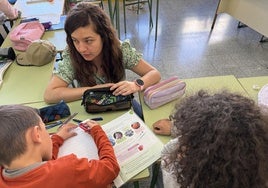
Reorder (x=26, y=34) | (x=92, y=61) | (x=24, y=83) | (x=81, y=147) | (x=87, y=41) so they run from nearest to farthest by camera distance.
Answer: (x=81, y=147), (x=87, y=41), (x=92, y=61), (x=24, y=83), (x=26, y=34)

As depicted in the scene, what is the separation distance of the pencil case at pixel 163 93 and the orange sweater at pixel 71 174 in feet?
1.25

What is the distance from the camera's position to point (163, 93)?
1.24 m

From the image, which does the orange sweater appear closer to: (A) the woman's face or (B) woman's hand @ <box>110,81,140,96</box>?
(B) woman's hand @ <box>110,81,140,96</box>

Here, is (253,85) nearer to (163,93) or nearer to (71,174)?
(163,93)

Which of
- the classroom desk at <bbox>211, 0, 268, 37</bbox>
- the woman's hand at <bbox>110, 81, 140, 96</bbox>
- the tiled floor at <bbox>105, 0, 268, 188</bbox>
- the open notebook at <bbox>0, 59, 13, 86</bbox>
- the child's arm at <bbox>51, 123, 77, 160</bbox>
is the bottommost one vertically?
the tiled floor at <bbox>105, 0, 268, 188</bbox>

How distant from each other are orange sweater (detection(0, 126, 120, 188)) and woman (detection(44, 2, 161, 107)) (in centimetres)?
43

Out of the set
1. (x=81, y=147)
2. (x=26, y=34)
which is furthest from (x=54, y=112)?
(x=26, y=34)

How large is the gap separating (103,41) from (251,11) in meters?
2.48

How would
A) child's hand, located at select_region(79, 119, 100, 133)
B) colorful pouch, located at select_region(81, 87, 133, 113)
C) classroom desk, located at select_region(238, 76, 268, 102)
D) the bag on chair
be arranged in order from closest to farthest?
child's hand, located at select_region(79, 119, 100, 133)
colorful pouch, located at select_region(81, 87, 133, 113)
classroom desk, located at select_region(238, 76, 268, 102)
the bag on chair

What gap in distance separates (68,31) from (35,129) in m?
0.67

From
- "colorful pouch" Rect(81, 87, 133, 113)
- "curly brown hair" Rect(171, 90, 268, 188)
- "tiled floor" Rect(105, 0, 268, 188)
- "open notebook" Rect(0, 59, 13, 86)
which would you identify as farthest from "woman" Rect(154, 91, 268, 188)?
"tiled floor" Rect(105, 0, 268, 188)

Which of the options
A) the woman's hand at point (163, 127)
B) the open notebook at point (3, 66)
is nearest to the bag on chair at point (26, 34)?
the open notebook at point (3, 66)

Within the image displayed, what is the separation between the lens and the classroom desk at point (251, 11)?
2871 millimetres

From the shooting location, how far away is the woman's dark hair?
49.8 inches
